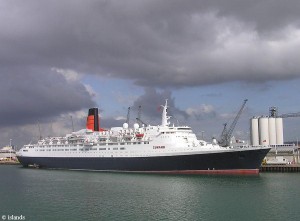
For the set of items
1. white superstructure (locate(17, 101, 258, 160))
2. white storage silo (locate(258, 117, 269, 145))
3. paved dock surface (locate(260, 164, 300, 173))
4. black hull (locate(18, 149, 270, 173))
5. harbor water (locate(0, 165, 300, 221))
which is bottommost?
harbor water (locate(0, 165, 300, 221))

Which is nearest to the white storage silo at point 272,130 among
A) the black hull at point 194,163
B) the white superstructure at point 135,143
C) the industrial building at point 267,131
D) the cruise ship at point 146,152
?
the industrial building at point 267,131

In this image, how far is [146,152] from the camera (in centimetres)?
6088

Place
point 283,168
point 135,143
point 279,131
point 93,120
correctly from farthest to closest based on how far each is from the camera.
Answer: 1. point 279,131
2. point 93,120
3. point 283,168
4. point 135,143

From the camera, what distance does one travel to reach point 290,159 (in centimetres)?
7519

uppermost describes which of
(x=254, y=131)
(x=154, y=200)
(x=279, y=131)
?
(x=254, y=131)

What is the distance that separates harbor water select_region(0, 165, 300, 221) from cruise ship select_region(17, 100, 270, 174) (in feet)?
21.9

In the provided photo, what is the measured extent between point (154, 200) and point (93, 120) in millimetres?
42469

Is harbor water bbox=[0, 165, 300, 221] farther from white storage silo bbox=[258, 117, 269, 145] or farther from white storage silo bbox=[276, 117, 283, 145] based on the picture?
white storage silo bbox=[276, 117, 283, 145]

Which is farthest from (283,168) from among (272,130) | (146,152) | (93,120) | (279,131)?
(93,120)

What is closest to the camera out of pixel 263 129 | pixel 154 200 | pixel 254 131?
pixel 154 200

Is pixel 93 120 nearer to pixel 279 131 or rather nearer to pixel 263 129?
pixel 263 129

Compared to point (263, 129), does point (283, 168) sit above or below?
below

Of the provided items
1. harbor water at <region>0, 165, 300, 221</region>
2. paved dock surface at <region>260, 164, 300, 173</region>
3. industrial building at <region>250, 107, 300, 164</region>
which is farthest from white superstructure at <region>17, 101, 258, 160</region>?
industrial building at <region>250, 107, 300, 164</region>

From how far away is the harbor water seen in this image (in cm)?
2858
